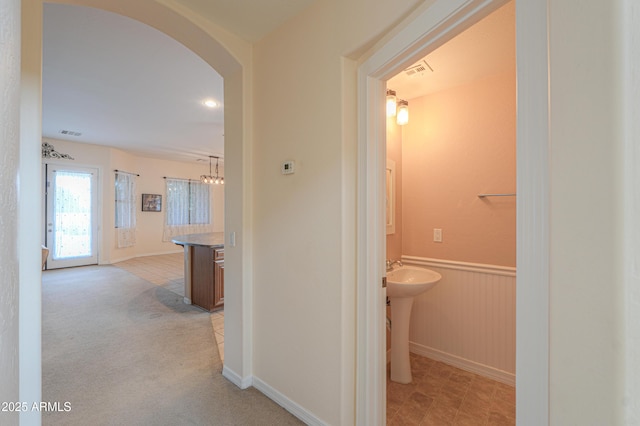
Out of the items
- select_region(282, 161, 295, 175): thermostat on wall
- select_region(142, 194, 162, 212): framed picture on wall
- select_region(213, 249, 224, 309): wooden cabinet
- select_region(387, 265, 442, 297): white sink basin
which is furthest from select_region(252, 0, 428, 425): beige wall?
select_region(142, 194, 162, 212): framed picture on wall

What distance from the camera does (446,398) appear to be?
1947 millimetres

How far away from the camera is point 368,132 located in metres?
1.45

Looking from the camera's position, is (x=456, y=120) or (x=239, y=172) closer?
(x=239, y=172)

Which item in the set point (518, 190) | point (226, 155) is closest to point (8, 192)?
point (518, 190)

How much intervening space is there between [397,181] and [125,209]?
23.0 feet

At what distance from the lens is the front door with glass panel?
18.9ft

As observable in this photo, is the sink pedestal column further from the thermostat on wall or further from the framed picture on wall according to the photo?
the framed picture on wall

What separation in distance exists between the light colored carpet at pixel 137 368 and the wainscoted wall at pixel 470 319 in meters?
1.46

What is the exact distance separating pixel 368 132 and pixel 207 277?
3.13 meters

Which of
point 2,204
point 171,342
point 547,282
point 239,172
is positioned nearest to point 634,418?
point 547,282

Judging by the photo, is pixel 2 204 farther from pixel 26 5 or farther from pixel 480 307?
pixel 480 307

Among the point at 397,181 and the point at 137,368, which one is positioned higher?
the point at 397,181

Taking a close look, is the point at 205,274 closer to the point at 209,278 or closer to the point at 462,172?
the point at 209,278

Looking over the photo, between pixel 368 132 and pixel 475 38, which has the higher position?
pixel 475 38
